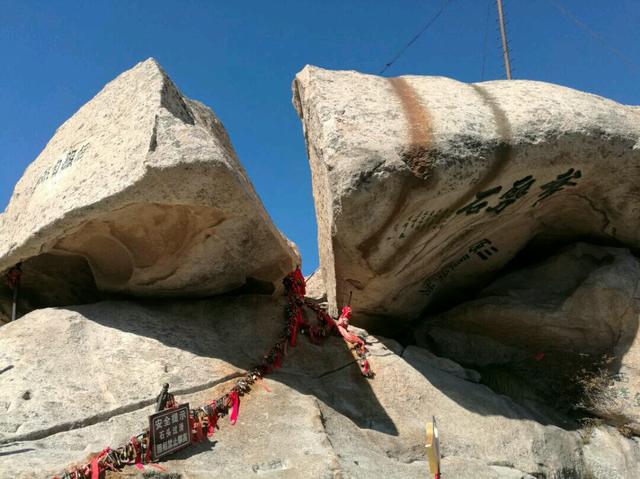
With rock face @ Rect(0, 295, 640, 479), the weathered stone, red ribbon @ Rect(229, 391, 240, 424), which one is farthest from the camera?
the weathered stone

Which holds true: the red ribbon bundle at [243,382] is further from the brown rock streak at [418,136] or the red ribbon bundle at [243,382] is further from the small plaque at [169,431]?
the brown rock streak at [418,136]

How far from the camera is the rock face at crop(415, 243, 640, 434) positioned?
460cm

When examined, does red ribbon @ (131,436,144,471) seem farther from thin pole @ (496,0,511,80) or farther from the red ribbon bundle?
thin pole @ (496,0,511,80)

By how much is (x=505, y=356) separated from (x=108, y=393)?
3.32 m

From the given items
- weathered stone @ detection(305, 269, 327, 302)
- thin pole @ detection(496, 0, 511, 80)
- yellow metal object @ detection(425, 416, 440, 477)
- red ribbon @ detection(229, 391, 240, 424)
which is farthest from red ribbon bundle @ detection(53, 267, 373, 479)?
thin pole @ detection(496, 0, 511, 80)

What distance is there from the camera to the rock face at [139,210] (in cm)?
349

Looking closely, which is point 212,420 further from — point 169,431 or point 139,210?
point 139,210

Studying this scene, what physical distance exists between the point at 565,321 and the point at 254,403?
272 cm

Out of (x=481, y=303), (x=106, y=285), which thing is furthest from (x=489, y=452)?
(x=106, y=285)

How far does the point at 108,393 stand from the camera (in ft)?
10.7

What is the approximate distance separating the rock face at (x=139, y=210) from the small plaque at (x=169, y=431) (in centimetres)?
125

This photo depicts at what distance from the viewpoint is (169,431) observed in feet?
9.52

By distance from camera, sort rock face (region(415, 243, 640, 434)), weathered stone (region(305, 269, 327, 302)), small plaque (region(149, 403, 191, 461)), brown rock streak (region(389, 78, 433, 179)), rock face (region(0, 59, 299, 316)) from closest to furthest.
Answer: small plaque (region(149, 403, 191, 461)) < rock face (region(0, 59, 299, 316)) < brown rock streak (region(389, 78, 433, 179)) < rock face (region(415, 243, 640, 434)) < weathered stone (region(305, 269, 327, 302))

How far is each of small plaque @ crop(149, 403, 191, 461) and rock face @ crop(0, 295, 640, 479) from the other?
5 cm
